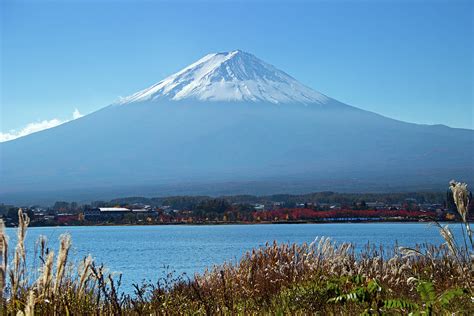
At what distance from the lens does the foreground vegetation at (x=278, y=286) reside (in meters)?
6.25

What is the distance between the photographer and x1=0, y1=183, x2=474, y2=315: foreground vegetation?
6.25 metres

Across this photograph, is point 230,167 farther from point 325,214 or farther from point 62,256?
point 62,256

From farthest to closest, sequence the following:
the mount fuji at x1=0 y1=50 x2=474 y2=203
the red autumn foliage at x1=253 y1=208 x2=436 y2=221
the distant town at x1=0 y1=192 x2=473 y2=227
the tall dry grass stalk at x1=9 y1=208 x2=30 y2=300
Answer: the mount fuji at x1=0 y1=50 x2=474 y2=203
the red autumn foliage at x1=253 y1=208 x2=436 y2=221
the distant town at x1=0 y1=192 x2=473 y2=227
the tall dry grass stalk at x1=9 y1=208 x2=30 y2=300

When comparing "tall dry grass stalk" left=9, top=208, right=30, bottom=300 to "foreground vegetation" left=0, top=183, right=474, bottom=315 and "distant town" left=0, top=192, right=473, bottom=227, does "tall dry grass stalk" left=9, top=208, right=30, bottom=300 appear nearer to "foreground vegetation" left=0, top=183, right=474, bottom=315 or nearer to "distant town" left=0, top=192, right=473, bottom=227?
"foreground vegetation" left=0, top=183, right=474, bottom=315

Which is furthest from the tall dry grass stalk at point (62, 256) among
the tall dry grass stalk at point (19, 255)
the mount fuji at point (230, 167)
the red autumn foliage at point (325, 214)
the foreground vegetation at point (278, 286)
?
the mount fuji at point (230, 167)

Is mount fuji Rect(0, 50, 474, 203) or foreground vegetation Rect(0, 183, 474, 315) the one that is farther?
mount fuji Rect(0, 50, 474, 203)

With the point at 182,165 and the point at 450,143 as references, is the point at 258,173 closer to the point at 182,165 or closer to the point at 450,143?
the point at 182,165

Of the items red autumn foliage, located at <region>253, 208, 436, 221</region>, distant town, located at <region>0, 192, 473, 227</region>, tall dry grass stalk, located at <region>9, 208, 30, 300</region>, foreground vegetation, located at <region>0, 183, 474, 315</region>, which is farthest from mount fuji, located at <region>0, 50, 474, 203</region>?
tall dry grass stalk, located at <region>9, 208, 30, 300</region>

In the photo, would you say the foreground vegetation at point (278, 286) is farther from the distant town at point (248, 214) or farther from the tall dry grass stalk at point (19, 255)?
the distant town at point (248, 214)

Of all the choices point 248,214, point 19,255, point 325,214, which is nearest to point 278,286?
point 19,255

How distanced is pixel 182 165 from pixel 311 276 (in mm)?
173754

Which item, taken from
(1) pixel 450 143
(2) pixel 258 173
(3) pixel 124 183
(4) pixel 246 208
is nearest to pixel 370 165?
(2) pixel 258 173

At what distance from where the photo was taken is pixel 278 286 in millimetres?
11258

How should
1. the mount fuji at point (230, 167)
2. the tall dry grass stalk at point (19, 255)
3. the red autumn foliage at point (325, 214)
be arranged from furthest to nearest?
the mount fuji at point (230, 167) < the red autumn foliage at point (325, 214) < the tall dry grass stalk at point (19, 255)
